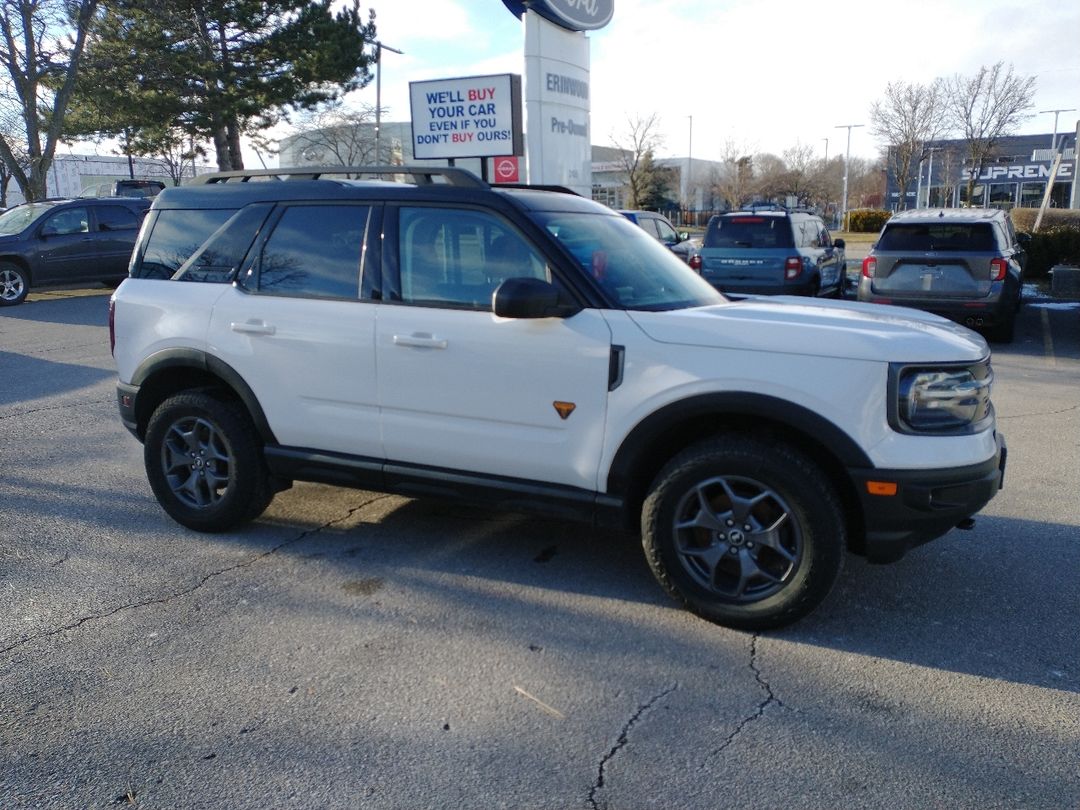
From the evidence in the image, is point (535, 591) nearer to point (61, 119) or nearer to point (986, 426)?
point (986, 426)

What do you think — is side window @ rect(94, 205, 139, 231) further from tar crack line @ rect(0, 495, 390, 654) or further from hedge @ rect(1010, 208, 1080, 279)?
hedge @ rect(1010, 208, 1080, 279)

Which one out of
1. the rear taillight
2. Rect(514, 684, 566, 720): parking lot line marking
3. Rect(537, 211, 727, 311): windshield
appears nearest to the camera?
Rect(514, 684, 566, 720): parking lot line marking

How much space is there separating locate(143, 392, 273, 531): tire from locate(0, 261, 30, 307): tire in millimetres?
13546

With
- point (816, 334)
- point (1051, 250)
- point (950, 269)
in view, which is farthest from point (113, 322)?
point (1051, 250)

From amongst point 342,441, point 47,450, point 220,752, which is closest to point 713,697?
point 220,752

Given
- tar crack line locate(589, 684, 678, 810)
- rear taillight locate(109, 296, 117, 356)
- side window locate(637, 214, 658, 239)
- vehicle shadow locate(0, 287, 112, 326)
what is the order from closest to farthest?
tar crack line locate(589, 684, 678, 810)
rear taillight locate(109, 296, 117, 356)
vehicle shadow locate(0, 287, 112, 326)
side window locate(637, 214, 658, 239)

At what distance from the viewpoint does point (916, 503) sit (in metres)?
3.46

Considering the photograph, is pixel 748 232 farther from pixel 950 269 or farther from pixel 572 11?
pixel 572 11

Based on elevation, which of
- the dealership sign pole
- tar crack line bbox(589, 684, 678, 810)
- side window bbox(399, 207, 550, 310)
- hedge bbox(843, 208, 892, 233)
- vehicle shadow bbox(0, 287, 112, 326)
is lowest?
tar crack line bbox(589, 684, 678, 810)

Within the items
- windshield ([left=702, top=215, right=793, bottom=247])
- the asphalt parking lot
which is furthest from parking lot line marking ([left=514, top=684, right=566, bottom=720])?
windshield ([left=702, top=215, right=793, bottom=247])

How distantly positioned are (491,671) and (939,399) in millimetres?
2062

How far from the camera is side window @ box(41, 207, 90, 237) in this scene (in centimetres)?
1670

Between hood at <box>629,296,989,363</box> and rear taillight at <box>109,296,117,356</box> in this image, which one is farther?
rear taillight at <box>109,296,117,356</box>

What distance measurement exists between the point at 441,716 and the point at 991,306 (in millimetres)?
9688
